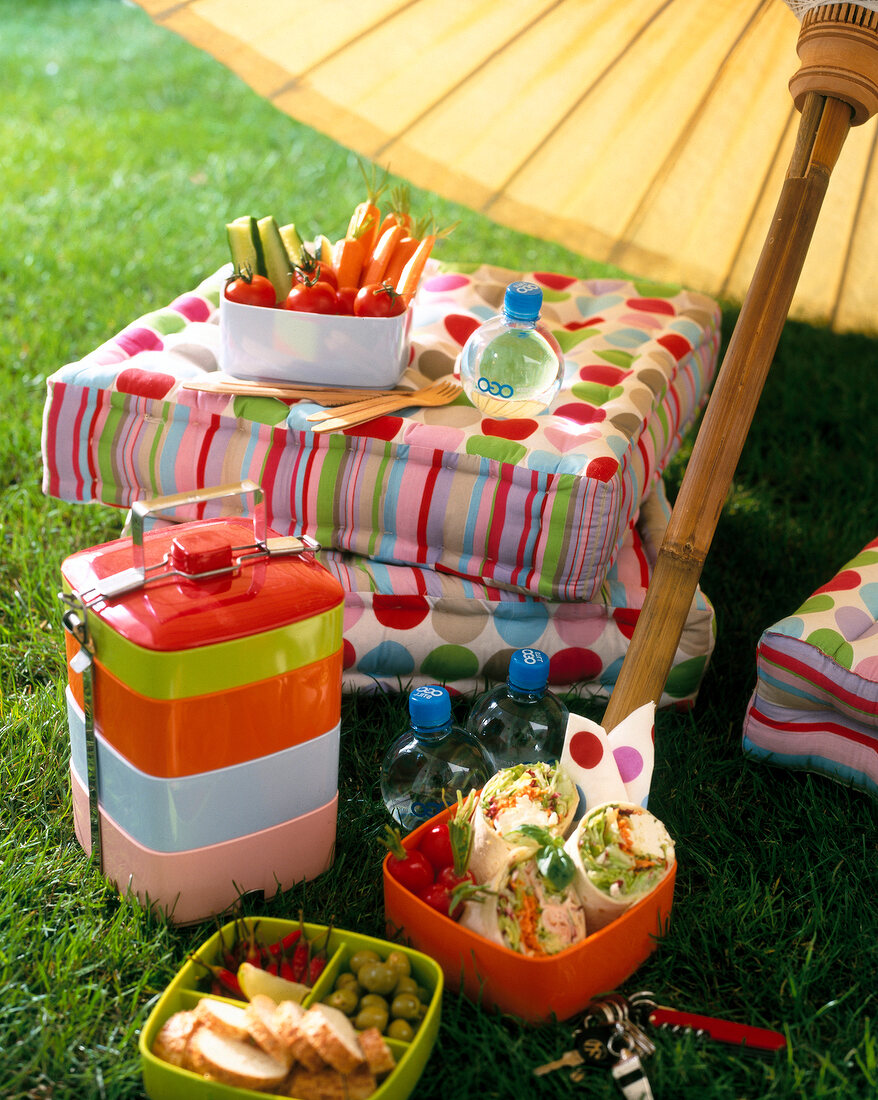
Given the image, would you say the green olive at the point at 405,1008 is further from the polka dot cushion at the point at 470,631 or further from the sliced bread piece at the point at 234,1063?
the polka dot cushion at the point at 470,631

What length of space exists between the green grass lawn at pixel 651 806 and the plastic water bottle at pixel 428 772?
0.17 ft

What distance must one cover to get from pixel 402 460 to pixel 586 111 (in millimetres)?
883

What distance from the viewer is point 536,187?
2.23m

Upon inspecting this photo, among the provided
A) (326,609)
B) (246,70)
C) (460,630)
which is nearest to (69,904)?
(326,609)

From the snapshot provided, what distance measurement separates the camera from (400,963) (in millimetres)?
1087

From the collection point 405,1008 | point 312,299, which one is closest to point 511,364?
→ point 312,299

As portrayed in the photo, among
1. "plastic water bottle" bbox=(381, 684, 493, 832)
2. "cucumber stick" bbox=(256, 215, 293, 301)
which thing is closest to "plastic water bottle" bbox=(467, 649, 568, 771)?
"plastic water bottle" bbox=(381, 684, 493, 832)

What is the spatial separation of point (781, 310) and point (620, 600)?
0.51 meters

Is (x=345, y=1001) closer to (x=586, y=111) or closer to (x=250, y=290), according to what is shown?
(x=250, y=290)

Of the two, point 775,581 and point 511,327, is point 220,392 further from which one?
point 775,581

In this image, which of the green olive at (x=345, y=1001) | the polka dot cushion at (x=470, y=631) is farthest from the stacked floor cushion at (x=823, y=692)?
the green olive at (x=345, y=1001)

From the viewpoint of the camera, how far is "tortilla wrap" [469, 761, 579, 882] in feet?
3.84

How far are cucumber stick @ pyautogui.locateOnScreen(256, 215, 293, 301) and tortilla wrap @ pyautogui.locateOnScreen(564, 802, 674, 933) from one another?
3.51ft

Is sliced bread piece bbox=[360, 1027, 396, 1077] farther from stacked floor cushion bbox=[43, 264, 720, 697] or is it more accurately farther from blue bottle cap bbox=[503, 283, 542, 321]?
blue bottle cap bbox=[503, 283, 542, 321]
